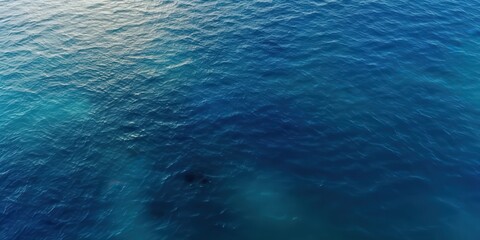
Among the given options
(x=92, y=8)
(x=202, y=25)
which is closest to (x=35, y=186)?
(x=202, y=25)

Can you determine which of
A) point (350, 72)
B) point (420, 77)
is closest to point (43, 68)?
point (350, 72)

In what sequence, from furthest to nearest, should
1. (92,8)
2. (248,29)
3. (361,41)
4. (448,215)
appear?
1. (92,8)
2. (248,29)
3. (361,41)
4. (448,215)

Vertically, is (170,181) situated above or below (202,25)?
below

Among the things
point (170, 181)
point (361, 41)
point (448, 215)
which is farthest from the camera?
point (361, 41)

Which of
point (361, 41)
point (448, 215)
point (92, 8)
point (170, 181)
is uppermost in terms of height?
point (92, 8)

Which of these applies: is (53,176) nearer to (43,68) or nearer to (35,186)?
(35,186)

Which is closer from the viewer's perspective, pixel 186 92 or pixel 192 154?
pixel 192 154

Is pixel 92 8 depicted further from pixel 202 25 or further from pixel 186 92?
pixel 186 92
